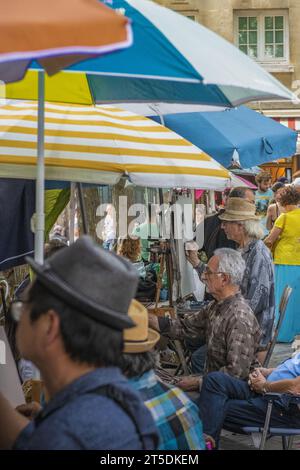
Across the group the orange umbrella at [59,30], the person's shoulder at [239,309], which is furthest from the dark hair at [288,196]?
the orange umbrella at [59,30]

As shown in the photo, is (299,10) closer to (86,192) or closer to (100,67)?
(86,192)

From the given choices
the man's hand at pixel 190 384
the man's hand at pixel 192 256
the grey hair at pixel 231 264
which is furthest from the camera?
the man's hand at pixel 192 256

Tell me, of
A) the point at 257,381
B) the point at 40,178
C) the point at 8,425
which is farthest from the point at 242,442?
the point at 8,425

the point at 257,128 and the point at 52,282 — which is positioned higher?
the point at 257,128

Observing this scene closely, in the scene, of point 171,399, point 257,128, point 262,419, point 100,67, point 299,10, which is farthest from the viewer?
point 299,10

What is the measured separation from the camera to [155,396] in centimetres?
409

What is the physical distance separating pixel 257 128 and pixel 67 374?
24.6 ft

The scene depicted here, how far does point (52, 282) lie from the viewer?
267cm

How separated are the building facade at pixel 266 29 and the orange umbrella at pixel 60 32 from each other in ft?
78.9

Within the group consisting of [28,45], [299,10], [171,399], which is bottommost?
[171,399]

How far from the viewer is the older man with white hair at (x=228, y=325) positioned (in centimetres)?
595

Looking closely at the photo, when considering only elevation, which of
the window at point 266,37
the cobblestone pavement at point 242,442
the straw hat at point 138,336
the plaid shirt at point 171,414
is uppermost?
the window at point 266,37

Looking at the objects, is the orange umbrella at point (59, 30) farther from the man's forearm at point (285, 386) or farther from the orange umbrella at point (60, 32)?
the man's forearm at point (285, 386)
